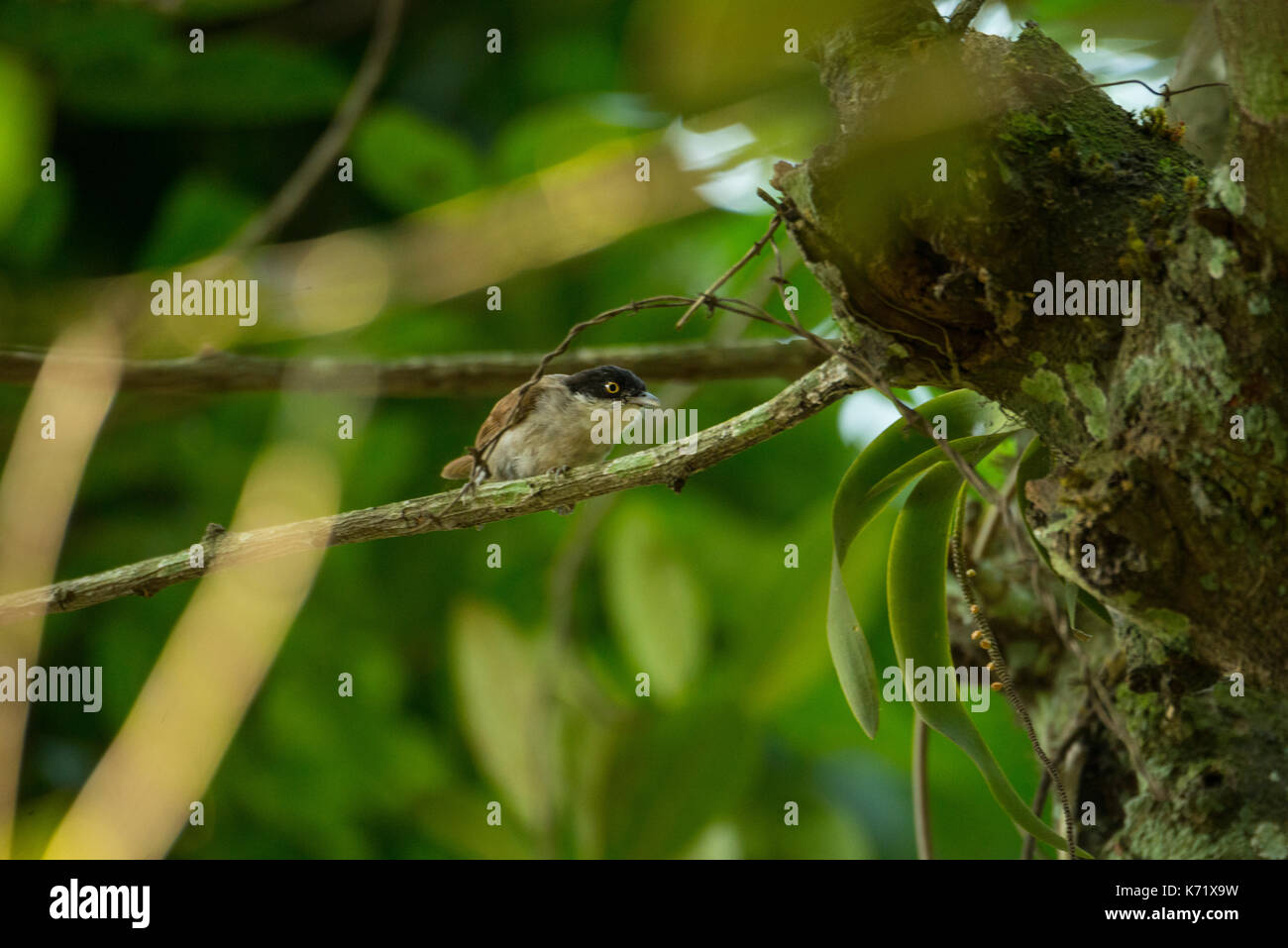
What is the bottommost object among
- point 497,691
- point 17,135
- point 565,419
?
point 497,691

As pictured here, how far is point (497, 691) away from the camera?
3.03 metres

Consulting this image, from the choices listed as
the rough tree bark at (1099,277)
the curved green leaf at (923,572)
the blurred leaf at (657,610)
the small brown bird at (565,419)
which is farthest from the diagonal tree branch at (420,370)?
the rough tree bark at (1099,277)

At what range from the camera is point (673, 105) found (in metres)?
0.75

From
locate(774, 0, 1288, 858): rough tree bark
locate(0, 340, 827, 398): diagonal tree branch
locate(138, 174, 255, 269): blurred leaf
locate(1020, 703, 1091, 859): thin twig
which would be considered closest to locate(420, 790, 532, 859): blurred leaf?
locate(0, 340, 827, 398): diagonal tree branch

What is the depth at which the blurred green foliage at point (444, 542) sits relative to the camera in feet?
9.48

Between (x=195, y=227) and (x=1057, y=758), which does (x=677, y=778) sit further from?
(x=195, y=227)

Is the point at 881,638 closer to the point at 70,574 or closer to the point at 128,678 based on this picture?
the point at 128,678

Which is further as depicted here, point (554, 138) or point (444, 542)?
point (444, 542)

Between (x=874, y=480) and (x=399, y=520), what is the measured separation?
2.24 feet

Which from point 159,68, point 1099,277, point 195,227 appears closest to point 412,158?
point 195,227

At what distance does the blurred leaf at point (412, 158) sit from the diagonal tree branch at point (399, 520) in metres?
1.82

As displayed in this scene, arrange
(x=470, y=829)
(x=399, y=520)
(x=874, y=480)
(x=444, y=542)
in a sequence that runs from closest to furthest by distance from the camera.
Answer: (x=874, y=480) → (x=399, y=520) → (x=470, y=829) → (x=444, y=542)

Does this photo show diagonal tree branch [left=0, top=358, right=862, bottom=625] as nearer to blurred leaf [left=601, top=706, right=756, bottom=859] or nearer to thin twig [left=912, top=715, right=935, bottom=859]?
thin twig [left=912, top=715, right=935, bottom=859]

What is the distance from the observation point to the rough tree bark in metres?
1.05
